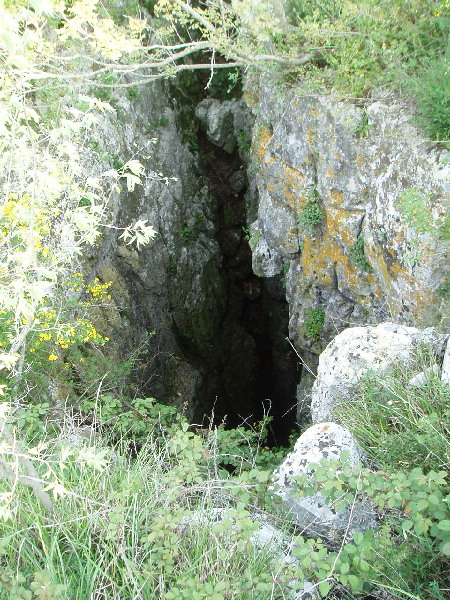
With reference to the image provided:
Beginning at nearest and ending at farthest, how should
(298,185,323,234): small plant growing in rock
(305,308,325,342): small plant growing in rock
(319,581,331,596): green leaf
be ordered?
(319,581,331,596): green leaf < (298,185,323,234): small plant growing in rock < (305,308,325,342): small plant growing in rock

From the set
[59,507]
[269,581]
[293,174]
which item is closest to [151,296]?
[293,174]

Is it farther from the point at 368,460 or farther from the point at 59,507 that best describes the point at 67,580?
the point at 368,460

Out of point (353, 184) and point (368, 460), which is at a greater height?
point (353, 184)

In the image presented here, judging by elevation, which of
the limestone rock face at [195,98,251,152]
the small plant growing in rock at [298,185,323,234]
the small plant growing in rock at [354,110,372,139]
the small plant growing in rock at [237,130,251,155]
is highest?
the limestone rock face at [195,98,251,152]

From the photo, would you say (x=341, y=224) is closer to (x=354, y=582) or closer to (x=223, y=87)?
(x=354, y=582)

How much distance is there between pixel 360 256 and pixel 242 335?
572cm

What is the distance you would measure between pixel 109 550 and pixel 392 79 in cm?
541

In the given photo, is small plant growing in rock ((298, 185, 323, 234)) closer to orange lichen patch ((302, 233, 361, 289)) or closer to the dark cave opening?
orange lichen patch ((302, 233, 361, 289))

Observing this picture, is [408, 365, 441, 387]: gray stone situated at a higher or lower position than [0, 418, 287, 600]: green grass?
higher

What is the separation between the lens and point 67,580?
90.7 inches

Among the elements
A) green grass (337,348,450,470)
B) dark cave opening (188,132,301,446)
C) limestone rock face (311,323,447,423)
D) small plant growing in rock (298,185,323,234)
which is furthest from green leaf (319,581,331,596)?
dark cave opening (188,132,301,446)

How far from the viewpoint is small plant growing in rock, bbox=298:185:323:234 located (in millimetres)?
6625

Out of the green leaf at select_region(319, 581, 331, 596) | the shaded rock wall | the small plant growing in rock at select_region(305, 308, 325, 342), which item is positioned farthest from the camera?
the small plant growing in rock at select_region(305, 308, 325, 342)

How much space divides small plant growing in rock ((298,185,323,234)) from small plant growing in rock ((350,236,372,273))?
2.64ft
